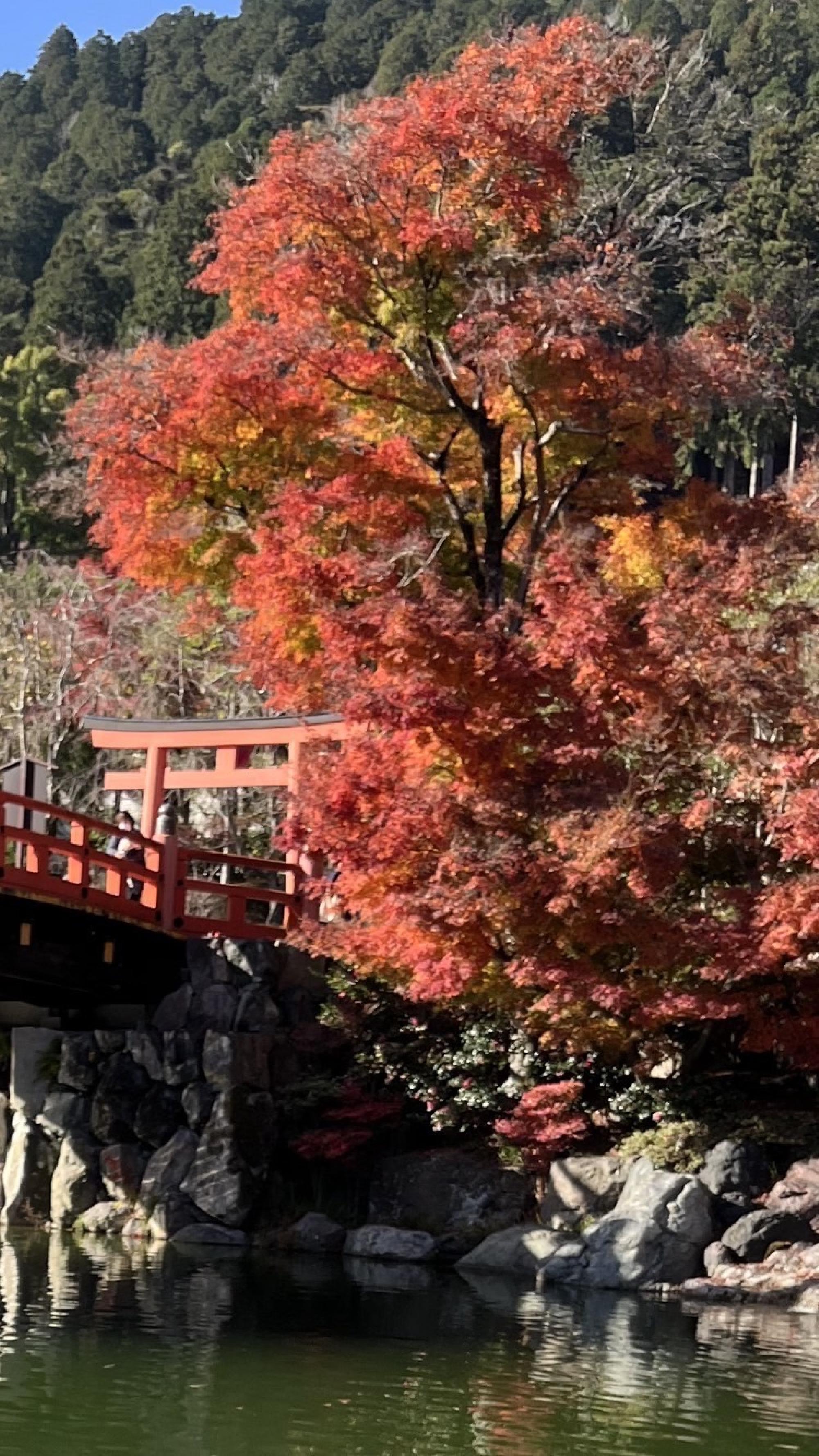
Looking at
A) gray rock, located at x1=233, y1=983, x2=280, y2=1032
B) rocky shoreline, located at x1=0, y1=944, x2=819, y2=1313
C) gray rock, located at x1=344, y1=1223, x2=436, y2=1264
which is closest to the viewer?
rocky shoreline, located at x1=0, y1=944, x2=819, y2=1313

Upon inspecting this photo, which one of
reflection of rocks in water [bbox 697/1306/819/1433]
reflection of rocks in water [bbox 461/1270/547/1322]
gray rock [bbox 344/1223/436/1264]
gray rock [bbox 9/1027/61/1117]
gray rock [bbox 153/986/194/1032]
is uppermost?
gray rock [bbox 153/986/194/1032]

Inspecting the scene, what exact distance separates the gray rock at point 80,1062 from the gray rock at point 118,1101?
0.57 ft

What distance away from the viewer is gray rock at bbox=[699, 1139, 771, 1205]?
46.7ft

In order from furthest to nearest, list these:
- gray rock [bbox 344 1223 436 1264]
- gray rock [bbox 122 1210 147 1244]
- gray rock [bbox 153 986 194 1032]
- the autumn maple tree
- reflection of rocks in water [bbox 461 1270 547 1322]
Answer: gray rock [bbox 153 986 194 1032]
gray rock [bbox 122 1210 147 1244]
gray rock [bbox 344 1223 436 1264]
the autumn maple tree
reflection of rocks in water [bbox 461 1270 547 1322]

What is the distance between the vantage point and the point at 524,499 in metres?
17.6

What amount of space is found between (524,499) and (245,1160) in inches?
257

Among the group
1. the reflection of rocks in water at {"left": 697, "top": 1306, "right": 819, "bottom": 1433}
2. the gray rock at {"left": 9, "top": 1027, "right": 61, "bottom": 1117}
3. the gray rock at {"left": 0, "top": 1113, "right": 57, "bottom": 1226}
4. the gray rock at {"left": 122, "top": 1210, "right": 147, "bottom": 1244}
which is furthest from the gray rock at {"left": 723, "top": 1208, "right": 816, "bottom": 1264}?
the gray rock at {"left": 9, "top": 1027, "right": 61, "bottom": 1117}

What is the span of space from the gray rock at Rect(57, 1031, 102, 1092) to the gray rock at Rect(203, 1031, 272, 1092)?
113 cm

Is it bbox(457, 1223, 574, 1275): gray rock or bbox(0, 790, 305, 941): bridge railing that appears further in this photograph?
bbox(0, 790, 305, 941): bridge railing

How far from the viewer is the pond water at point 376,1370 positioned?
27.6 ft

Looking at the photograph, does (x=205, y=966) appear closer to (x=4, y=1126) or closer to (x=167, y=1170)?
(x=167, y=1170)

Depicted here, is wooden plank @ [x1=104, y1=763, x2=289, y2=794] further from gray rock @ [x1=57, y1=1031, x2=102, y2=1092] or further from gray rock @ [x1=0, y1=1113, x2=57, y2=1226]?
gray rock @ [x1=0, y1=1113, x2=57, y2=1226]

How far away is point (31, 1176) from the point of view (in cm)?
1686

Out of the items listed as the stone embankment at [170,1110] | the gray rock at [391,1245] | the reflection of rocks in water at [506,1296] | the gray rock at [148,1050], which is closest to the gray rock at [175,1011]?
the stone embankment at [170,1110]
